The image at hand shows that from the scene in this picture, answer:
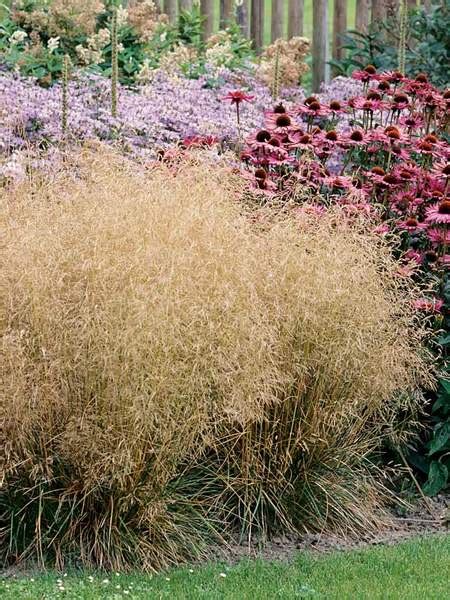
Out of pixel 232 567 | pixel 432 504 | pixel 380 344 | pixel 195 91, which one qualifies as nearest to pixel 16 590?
pixel 232 567

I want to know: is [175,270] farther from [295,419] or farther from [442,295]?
[442,295]

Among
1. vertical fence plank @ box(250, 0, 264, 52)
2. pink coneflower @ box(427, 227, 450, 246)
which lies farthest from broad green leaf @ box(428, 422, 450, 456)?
vertical fence plank @ box(250, 0, 264, 52)

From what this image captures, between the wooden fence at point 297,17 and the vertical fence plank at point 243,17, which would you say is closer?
the wooden fence at point 297,17

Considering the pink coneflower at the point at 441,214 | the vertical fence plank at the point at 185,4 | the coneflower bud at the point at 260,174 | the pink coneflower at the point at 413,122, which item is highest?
the vertical fence plank at the point at 185,4

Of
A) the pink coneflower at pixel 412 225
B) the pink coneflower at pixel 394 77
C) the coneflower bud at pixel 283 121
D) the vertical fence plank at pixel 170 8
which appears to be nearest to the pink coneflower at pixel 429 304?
the pink coneflower at pixel 412 225

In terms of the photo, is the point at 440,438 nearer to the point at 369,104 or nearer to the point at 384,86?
the point at 369,104

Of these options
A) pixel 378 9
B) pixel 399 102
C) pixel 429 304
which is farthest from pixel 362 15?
pixel 429 304

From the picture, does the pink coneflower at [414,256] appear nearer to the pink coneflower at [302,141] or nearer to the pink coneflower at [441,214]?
the pink coneflower at [441,214]

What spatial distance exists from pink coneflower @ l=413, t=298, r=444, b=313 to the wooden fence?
217 inches

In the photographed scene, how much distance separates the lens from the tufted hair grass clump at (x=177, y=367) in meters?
4.26

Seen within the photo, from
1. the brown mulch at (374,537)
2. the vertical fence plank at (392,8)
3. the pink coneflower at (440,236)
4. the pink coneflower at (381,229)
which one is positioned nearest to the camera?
the brown mulch at (374,537)

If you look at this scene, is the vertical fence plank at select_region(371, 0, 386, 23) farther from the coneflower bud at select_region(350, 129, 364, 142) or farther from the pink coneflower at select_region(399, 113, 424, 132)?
the coneflower bud at select_region(350, 129, 364, 142)

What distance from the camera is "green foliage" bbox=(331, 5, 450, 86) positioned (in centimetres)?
988

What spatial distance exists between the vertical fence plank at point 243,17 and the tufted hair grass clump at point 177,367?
6127 mm
